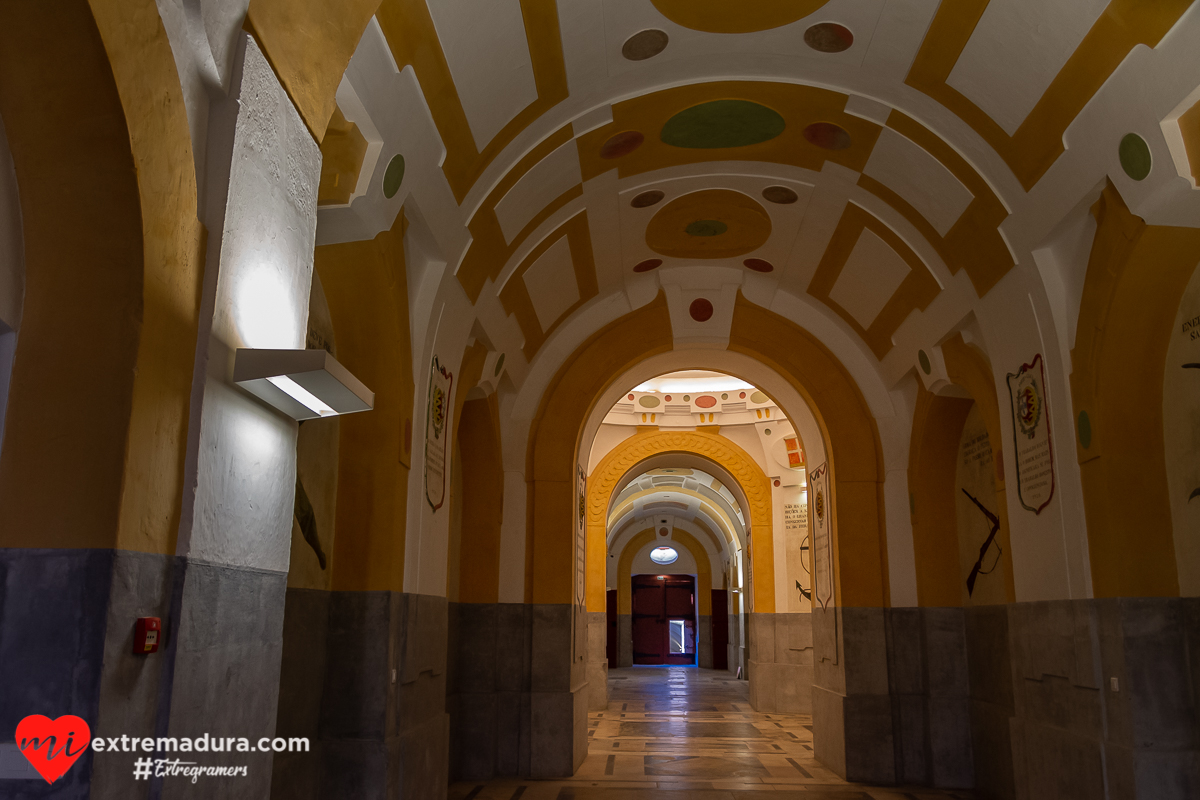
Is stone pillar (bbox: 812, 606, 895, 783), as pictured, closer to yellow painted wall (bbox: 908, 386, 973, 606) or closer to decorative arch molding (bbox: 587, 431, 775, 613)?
yellow painted wall (bbox: 908, 386, 973, 606)

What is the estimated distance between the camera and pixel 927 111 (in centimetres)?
601

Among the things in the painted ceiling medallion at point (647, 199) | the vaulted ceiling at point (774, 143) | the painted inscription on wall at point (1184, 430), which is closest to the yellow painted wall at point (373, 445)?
the vaulted ceiling at point (774, 143)

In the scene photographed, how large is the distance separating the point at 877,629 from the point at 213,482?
764 cm

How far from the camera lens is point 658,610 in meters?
29.2

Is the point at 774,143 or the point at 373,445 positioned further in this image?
the point at 774,143

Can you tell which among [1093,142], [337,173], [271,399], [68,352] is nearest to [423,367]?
[337,173]

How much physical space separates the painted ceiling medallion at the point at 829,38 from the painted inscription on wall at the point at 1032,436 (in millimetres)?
2627

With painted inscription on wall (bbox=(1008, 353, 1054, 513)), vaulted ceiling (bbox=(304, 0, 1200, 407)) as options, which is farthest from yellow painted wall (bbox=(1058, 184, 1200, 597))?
painted inscription on wall (bbox=(1008, 353, 1054, 513))

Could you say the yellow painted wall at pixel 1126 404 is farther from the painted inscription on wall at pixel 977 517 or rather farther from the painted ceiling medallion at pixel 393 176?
the painted ceiling medallion at pixel 393 176

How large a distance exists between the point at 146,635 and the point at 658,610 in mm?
27742

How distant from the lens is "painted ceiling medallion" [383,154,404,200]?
4.83 meters

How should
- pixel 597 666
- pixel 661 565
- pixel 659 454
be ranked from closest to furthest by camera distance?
pixel 597 666 → pixel 659 454 → pixel 661 565

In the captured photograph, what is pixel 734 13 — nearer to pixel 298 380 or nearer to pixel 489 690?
pixel 298 380

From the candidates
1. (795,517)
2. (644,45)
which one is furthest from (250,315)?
(795,517)
